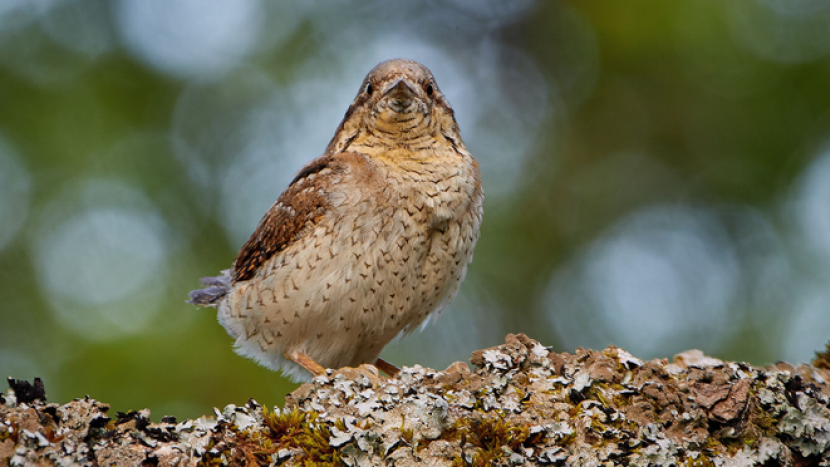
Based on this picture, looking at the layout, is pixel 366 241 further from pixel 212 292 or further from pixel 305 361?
pixel 212 292

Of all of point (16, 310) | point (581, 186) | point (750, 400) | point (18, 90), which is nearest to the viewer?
point (750, 400)

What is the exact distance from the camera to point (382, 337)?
3.35m

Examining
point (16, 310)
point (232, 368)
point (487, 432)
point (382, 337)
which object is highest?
point (16, 310)

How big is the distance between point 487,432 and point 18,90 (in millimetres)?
5541

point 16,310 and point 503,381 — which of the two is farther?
point 16,310

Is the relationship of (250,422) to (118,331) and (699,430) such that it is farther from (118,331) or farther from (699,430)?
(118,331)

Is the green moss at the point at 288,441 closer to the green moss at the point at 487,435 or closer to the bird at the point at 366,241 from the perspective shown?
the green moss at the point at 487,435

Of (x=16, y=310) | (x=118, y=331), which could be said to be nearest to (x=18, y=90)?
(x=16, y=310)

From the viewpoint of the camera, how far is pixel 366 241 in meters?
3.03

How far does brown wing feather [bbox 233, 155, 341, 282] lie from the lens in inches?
127

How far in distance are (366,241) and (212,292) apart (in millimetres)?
1316

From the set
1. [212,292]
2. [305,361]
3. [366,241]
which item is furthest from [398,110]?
[212,292]

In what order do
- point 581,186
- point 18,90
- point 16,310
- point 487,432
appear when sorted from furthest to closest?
point 581,186 < point 18,90 < point 16,310 < point 487,432

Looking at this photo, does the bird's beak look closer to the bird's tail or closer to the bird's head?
the bird's head
